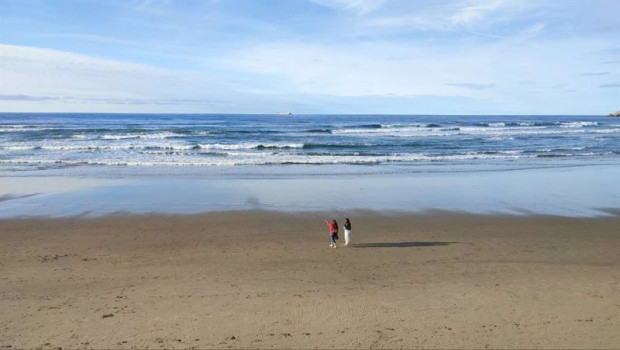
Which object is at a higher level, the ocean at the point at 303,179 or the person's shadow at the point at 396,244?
the ocean at the point at 303,179

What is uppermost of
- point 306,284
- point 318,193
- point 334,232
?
point 334,232

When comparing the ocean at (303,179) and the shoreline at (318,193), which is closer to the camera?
the shoreline at (318,193)

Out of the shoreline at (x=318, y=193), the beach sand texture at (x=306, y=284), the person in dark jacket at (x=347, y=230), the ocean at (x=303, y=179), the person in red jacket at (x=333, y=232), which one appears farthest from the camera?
the ocean at (x=303, y=179)

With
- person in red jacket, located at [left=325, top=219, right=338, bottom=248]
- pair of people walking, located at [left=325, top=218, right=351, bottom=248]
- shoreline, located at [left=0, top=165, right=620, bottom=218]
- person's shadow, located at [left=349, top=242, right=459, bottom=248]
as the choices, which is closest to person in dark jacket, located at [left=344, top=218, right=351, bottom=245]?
pair of people walking, located at [left=325, top=218, right=351, bottom=248]

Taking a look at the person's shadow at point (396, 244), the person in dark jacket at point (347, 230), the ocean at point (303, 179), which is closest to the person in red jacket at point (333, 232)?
the person in dark jacket at point (347, 230)

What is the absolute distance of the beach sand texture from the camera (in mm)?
7547

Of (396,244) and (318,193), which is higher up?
(318,193)

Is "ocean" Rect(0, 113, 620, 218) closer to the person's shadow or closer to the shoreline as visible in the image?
the shoreline

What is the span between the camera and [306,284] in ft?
31.8

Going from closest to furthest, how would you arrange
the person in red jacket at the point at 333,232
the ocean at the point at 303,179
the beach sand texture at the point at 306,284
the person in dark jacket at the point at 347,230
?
1. the beach sand texture at the point at 306,284
2. the person in red jacket at the point at 333,232
3. the person in dark jacket at the point at 347,230
4. the ocean at the point at 303,179

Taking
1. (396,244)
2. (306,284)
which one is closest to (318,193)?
(396,244)

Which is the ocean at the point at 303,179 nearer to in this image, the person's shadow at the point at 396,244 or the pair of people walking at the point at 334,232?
the person's shadow at the point at 396,244

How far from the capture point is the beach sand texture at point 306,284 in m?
7.55

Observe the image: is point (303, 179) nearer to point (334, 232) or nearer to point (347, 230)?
point (347, 230)
